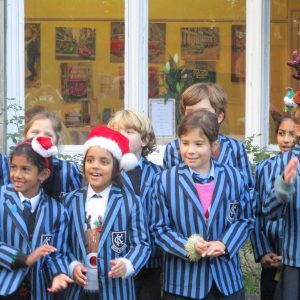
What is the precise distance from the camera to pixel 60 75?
8.33 m

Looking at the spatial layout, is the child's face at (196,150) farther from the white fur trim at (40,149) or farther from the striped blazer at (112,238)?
the white fur trim at (40,149)

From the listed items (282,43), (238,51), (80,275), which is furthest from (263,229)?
(282,43)

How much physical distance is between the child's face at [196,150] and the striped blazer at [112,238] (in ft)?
1.29

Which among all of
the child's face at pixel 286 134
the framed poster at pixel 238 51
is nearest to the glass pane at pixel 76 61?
the framed poster at pixel 238 51

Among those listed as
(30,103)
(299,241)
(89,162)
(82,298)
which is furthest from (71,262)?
(30,103)

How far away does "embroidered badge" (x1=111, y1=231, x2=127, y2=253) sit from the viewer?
525 centimetres

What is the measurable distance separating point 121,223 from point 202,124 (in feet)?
2.42

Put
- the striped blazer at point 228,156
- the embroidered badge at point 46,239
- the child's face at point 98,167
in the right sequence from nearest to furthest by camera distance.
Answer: the embroidered badge at point 46,239, the child's face at point 98,167, the striped blazer at point 228,156

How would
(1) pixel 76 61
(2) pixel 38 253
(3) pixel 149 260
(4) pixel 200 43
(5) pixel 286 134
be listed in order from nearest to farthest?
1. (2) pixel 38 253
2. (3) pixel 149 260
3. (5) pixel 286 134
4. (1) pixel 76 61
5. (4) pixel 200 43

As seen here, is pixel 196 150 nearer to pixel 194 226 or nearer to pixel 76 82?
pixel 194 226

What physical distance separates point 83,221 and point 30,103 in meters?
3.11

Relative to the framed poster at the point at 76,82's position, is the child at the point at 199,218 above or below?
below

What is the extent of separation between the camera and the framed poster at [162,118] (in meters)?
8.27

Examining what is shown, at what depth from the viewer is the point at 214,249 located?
5.17 m
